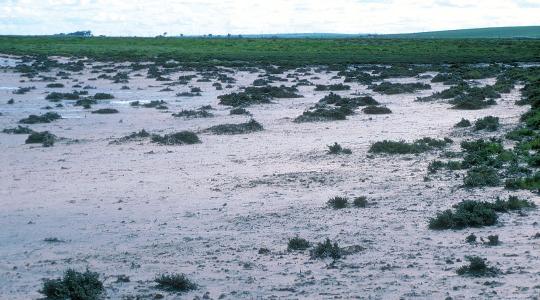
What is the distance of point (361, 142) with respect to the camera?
771 inches

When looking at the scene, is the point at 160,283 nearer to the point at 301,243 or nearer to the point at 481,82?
the point at 301,243

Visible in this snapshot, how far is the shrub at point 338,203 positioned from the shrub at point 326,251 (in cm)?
269

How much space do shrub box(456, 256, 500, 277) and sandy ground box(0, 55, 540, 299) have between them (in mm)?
137

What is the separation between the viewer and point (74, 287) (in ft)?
25.0

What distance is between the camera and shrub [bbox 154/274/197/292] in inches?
313

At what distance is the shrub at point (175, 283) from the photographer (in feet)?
26.1

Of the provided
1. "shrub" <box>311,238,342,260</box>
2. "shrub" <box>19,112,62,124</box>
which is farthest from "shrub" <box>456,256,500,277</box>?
"shrub" <box>19,112,62,124</box>

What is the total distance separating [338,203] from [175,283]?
4577mm

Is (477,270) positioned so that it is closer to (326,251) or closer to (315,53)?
(326,251)

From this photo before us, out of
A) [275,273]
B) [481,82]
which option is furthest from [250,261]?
[481,82]

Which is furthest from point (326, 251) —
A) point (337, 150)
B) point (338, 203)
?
point (337, 150)

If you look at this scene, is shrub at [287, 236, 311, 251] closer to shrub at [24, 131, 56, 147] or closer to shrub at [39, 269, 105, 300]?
shrub at [39, 269, 105, 300]

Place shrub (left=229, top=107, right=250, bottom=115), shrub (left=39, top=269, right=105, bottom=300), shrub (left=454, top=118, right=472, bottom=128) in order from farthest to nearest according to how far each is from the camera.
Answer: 1. shrub (left=229, top=107, right=250, bottom=115)
2. shrub (left=454, top=118, right=472, bottom=128)
3. shrub (left=39, top=269, right=105, bottom=300)

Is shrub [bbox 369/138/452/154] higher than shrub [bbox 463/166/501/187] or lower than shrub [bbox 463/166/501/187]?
lower
